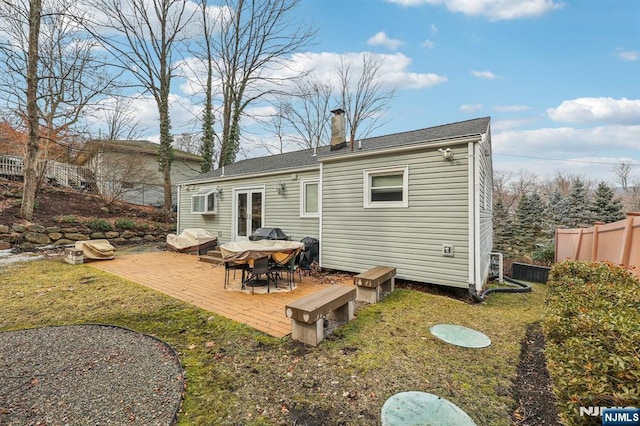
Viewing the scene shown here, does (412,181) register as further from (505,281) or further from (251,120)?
(251,120)

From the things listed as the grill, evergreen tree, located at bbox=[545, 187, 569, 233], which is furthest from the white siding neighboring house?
evergreen tree, located at bbox=[545, 187, 569, 233]

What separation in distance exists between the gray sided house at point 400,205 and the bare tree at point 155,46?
9.46m

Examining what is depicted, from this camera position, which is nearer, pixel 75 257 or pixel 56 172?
pixel 75 257

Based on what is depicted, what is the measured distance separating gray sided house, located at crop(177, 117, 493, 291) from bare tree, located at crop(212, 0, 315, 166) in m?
10.4

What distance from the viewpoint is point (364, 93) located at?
18.9m

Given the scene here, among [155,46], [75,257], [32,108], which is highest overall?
[155,46]

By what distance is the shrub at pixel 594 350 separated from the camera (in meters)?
1.42

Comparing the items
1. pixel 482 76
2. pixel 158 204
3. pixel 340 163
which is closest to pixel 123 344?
pixel 340 163

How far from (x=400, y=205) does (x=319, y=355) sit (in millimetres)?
3740

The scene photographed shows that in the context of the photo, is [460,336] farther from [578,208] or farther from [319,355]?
[578,208]

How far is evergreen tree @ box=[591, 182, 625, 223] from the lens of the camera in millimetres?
12664

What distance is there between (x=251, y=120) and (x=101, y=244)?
11.8 m

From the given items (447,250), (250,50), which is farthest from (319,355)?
(250,50)

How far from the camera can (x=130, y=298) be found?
493 cm
